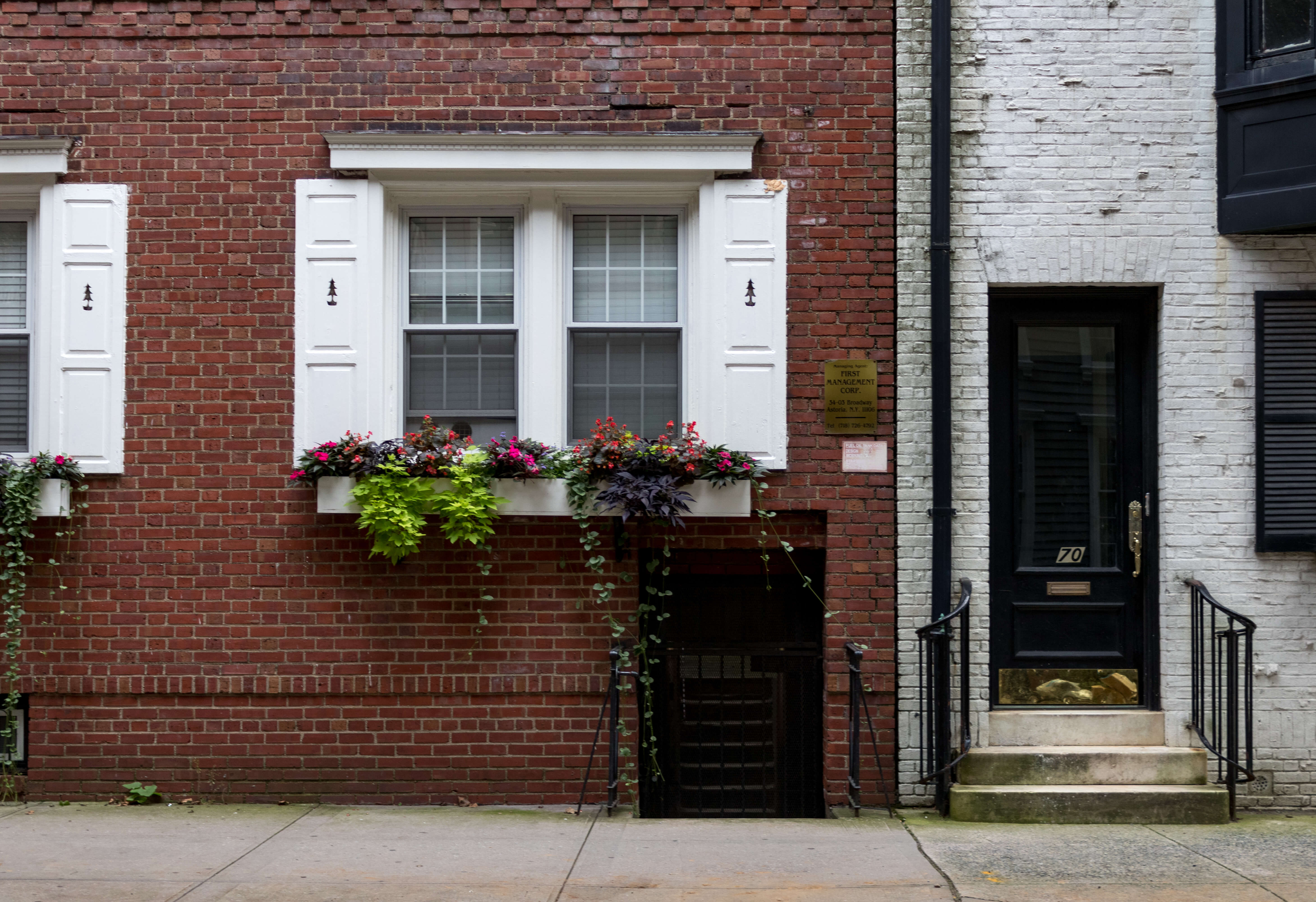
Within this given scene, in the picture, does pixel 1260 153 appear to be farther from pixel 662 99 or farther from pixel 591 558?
pixel 591 558

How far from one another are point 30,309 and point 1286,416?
7476mm

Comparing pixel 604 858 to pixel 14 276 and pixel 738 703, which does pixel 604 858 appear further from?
pixel 14 276

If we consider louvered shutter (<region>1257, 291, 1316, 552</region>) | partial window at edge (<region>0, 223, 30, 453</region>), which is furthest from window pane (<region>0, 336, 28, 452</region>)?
louvered shutter (<region>1257, 291, 1316, 552</region>)

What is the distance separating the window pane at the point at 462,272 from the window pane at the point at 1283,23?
Answer: 455cm

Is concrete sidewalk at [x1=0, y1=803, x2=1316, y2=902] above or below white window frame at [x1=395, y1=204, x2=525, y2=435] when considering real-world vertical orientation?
below

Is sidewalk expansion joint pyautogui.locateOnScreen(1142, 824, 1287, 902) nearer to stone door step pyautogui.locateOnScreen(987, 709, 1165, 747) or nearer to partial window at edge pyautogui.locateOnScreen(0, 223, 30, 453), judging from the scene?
stone door step pyautogui.locateOnScreen(987, 709, 1165, 747)

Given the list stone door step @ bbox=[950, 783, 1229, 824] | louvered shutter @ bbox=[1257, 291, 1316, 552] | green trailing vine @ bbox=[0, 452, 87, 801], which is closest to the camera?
stone door step @ bbox=[950, 783, 1229, 824]

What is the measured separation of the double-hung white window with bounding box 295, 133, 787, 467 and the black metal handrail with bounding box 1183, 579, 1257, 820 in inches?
102

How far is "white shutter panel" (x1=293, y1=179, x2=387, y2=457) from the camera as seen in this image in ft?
21.6

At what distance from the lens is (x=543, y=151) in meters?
6.56

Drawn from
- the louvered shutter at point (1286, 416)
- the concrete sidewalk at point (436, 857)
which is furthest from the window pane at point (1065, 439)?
the concrete sidewalk at point (436, 857)

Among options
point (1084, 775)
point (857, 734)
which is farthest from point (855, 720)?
point (1084, 775)

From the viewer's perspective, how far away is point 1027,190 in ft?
21.6

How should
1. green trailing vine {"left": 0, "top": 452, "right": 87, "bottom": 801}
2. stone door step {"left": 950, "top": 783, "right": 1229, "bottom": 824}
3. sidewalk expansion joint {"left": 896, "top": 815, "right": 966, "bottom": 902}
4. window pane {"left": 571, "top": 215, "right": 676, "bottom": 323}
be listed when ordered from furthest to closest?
window pane {"left": 571, "top": 215, "right": 676, "bottom": 323} → green trailing vine {"left": 0, "top": 452, "right": 87, "bottom": 801} → stone door step {"left": 950, "top": 783, "right": 1229, "bottom": 824} → sidewalk expansion joint {"left": 896, "top": 815, "right": 966, "bottom": 902}
